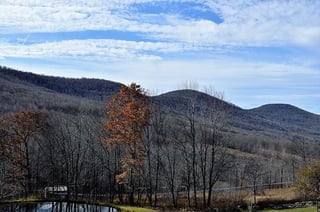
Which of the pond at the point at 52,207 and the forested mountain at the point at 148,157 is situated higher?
the forested mountain at the point at 148,157

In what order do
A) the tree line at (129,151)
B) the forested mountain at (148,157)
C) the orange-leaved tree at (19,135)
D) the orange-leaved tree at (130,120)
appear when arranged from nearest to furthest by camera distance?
the orange-leaved tree at (130,120), the tree line at (129,151), the forested mountain at (148,157), the orange-leaved tree at (19,135)

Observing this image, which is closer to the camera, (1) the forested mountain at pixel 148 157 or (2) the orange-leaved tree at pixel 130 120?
(2) the orange-leaved tree at pixel 130 120

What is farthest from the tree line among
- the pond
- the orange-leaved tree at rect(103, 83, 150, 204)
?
the pond

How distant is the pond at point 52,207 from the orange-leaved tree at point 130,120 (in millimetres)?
3979

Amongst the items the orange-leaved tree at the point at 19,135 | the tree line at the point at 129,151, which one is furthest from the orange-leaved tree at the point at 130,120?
the orange-leaved tree at the point at 19,135

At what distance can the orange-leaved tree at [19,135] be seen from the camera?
4206 centimetres

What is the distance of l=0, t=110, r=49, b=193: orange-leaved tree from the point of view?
42.1 m

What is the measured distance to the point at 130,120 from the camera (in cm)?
3634

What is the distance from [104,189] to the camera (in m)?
52.8

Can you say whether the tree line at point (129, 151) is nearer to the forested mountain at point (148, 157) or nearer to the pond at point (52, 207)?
the forested mountain at point (148, 157)

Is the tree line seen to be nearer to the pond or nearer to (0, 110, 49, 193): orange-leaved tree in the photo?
(0, 110, 49, 193): orange-leaved tree

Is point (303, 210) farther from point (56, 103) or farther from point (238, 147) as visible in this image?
point (56, 103)

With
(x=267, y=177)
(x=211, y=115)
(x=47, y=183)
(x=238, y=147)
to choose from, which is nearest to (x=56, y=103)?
(x=238, y=147)

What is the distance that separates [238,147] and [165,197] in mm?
97063
